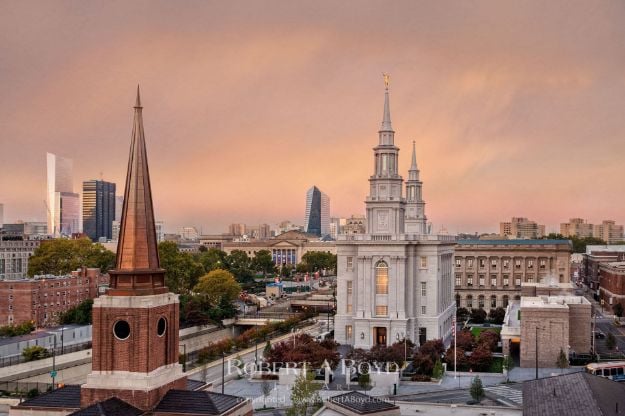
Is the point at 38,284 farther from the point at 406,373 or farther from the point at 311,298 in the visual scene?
the point at 311,298

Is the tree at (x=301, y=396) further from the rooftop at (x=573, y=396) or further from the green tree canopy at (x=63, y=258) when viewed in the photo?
the green tree canopy at (x=63, y=258)

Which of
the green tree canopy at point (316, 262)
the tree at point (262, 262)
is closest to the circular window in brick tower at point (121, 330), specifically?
the tree at point (262, 262)

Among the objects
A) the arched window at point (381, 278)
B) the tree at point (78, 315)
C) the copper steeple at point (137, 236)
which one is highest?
the copper steeple at point (137, 236)

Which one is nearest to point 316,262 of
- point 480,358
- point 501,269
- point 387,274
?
point 501,269

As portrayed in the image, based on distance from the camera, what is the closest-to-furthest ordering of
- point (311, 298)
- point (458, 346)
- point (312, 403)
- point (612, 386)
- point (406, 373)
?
point (612, 386) → point (312, 403) → point (406, 373) → point (458, 346) → point (311, 298)

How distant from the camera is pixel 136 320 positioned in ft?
96.9

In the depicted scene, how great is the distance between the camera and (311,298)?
13000cm

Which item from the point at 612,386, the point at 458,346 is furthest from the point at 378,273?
the point at 612,386

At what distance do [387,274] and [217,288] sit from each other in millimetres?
36216

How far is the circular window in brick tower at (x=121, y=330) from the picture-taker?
29.6 metres

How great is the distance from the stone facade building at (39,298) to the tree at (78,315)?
126 inches

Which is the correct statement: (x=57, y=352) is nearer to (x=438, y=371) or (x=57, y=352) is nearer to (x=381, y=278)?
(x=381, y=278)

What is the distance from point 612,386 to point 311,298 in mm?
93607

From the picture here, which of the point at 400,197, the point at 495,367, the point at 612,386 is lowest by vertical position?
the point at 495,367
